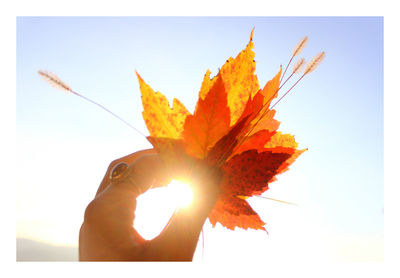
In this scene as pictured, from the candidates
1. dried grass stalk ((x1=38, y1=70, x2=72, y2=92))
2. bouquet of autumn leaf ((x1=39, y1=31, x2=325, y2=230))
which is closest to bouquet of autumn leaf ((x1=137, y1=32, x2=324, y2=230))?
bouquet of autumn leaf ((x1=39, y1=31, x2=325, y2=230))

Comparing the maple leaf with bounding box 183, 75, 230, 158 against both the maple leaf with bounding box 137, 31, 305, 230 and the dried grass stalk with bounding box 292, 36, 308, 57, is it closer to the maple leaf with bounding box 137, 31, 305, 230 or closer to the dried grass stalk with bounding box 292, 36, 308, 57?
the maple leaf with bounding box 137, 31, 305, 230

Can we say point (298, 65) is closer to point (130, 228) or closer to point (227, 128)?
point (227, 128)

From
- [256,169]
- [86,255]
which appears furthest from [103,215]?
[256,169]

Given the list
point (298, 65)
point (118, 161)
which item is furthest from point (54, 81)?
point (298, 65)

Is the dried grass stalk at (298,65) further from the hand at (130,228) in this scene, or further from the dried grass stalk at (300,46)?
the hand at (130,228)

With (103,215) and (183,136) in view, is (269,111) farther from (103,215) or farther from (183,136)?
(103,215)
